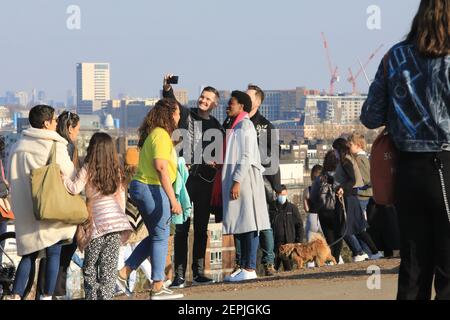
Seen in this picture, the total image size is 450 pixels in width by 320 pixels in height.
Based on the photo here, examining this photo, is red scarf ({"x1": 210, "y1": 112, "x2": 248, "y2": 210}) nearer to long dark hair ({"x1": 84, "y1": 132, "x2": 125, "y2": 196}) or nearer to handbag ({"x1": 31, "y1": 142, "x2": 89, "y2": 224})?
long dark hair ({"x1": 84, "y1": 132, "x2": 125, "y2": 196})

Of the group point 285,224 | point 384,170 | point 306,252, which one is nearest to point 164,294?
point 384,170

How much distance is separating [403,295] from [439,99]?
1.05 meters

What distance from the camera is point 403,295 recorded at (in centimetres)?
670

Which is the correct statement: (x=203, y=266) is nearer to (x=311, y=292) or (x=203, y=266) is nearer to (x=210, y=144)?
(x=210, y=144)

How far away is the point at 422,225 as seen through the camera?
659 cm

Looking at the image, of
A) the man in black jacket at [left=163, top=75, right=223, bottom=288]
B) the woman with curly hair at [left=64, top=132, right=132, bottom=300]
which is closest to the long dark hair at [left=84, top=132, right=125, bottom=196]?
the woman with curly hair at [left=64, top=132, right=132, bottom=300]

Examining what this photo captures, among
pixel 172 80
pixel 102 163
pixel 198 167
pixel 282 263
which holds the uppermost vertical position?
pixel 172 80

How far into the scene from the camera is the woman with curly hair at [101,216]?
985cm

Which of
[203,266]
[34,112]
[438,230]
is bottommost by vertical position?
[203,266]

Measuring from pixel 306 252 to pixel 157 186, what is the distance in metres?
4.67

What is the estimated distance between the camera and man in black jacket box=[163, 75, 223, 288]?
12203 millimetres

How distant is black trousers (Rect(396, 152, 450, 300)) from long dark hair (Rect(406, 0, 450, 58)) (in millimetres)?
537

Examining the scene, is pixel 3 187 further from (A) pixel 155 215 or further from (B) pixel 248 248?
(B) pixel 248 248
